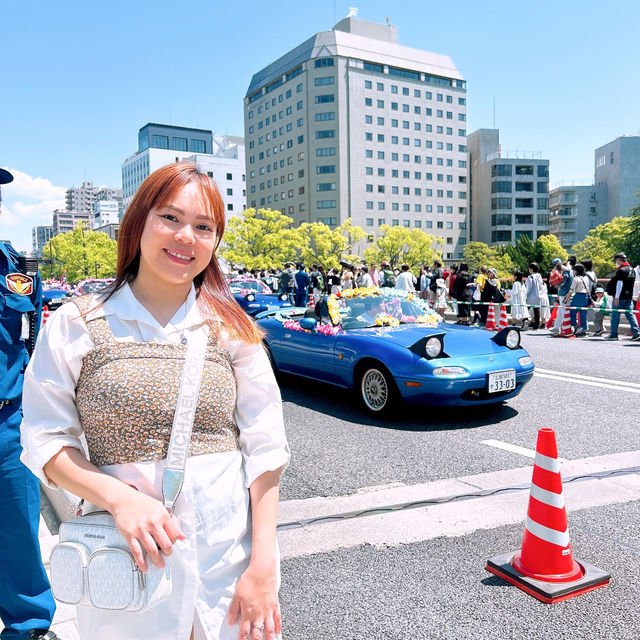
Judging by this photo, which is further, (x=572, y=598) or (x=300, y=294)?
(x=300, y=294)

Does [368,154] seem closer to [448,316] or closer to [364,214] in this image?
[364,214]

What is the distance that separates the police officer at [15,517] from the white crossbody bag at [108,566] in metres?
1.09

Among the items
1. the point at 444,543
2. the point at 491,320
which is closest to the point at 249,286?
the point at 491,320

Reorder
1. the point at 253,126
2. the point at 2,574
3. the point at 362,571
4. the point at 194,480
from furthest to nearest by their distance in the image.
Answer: the point at 253,126 → the point at 362,571 → the point at 2,574 → the point at 194,480

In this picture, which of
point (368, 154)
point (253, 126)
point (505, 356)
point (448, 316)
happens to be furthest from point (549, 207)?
point (505, 356)

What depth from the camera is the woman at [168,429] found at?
1368mm

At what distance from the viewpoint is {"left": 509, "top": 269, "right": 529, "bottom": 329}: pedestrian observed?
633 inches

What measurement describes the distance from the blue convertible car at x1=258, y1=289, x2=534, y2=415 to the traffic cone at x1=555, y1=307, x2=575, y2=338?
822cm

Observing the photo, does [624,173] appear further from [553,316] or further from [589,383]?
[589,383]

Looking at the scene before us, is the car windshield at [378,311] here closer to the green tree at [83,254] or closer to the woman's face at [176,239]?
the woman's face at [176,239]

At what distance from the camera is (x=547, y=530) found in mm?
3035

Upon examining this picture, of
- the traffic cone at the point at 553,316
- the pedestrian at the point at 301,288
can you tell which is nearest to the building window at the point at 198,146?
the pedestrian at the point at 301,288

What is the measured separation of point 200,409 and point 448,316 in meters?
19.1

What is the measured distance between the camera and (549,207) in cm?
11075
